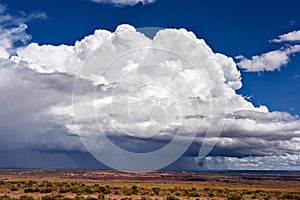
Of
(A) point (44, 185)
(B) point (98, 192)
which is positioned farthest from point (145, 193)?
(A) point (44, 185)

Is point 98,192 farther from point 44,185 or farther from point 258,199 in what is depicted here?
point 258,199

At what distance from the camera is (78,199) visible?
52.1m

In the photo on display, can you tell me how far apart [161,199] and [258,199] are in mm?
19624

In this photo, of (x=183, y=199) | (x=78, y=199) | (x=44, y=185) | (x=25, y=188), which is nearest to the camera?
(x=78, y=199)

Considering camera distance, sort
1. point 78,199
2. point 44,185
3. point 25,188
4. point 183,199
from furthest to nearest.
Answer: point 44,185 < point 25,188 < point 183,199 < point 78,199

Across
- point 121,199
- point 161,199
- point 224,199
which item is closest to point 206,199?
point 224,199

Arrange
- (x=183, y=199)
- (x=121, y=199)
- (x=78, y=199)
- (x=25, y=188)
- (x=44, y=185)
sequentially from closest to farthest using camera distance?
1. (x=78, y=199)
2. (x=121, y=199)
3. (x=183, y=199)
4. (x=25, y=188)
5. (x=44, y=185)

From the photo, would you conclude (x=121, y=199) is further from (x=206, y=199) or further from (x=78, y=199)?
(x=206, y=199)

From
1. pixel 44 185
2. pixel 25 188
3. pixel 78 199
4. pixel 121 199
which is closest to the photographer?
pixel 78 199

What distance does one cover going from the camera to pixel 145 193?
70125mm

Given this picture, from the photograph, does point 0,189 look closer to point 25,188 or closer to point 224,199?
point 25,188

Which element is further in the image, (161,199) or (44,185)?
(44,185)

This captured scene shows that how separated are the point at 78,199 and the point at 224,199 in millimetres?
25940

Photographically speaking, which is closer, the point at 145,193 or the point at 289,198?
the point at 145,193
